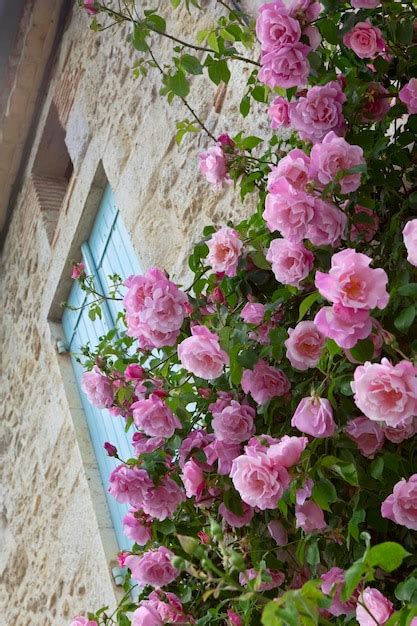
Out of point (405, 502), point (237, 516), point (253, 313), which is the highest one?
point (253, 313)

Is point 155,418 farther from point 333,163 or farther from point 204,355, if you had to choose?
point 333,163

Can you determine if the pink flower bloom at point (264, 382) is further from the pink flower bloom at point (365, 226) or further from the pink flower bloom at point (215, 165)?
the pink flower bloom at point (215, 165)

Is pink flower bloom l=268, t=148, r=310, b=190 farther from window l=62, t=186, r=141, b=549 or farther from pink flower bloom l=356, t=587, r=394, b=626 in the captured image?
window l=62, t=186, r=141, b=549

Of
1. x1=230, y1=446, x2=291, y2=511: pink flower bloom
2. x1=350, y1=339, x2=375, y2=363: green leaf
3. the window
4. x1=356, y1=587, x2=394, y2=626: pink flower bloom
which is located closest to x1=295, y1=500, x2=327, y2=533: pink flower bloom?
x1=230, y1=446, x2=291, y2=511: pink flower bloom

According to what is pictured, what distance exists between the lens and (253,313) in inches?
79.1

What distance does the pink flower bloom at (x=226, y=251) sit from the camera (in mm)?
2020

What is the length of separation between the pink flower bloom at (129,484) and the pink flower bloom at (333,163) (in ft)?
2.80

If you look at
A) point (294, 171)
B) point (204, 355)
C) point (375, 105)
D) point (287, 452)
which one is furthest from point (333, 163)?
point (287, 452)

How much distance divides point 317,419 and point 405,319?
0.90 feet

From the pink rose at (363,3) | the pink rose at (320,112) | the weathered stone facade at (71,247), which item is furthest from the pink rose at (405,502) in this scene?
the weathered stone facade at (71,247)

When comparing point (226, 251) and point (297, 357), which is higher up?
point (226, 251)

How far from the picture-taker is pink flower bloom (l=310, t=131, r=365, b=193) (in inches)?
70.4

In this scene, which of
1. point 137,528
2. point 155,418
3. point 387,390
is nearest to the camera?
point 387,390

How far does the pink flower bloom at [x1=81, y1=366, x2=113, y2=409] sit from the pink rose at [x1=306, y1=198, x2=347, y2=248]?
2.68ft
